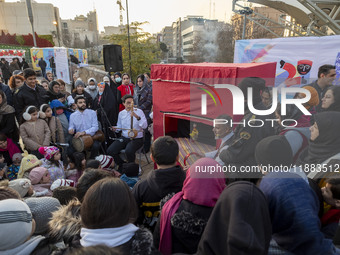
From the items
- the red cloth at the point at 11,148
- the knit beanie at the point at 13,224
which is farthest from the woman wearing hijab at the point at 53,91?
the knit beanie at the point at 13,224

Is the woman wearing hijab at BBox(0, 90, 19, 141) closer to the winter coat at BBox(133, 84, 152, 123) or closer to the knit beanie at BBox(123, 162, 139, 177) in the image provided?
the knit beanie at BBox(123, 162, 139, 177)

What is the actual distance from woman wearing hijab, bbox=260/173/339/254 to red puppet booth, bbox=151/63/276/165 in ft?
5.98

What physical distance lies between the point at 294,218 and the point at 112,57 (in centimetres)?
801

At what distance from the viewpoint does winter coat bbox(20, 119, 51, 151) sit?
12.3ft

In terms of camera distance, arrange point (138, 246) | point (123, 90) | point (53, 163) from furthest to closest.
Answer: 1. point (123, 90)
2. point (53, 163)
3. point (138, 246)

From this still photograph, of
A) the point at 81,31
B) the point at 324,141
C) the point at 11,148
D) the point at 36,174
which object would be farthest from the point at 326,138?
the point at 81,31

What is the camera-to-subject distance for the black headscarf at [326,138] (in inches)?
68.3

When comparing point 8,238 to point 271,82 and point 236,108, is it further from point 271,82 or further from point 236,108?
point 271,82

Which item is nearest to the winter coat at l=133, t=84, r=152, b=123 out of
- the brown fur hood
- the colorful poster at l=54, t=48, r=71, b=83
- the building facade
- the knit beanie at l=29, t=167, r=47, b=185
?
the knit beanie at l=29, t=167, r=47, b=185

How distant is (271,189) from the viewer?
4.06ft

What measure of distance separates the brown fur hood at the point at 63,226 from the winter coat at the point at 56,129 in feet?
9.68

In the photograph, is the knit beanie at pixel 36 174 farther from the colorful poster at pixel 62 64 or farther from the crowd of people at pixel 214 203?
the colorful poster at pixel 62 64

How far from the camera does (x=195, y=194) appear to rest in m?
1.52

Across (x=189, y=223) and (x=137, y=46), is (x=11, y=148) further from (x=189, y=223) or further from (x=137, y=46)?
(x=137, y=46)
